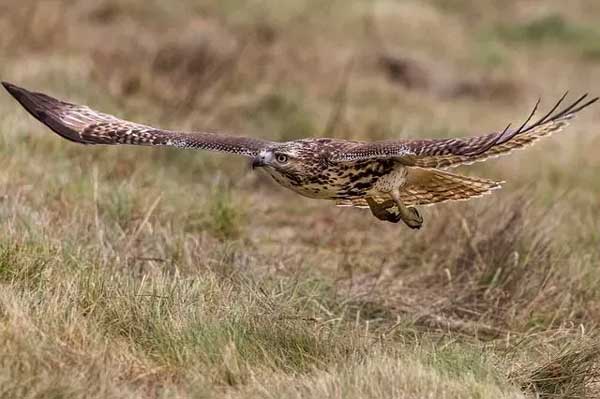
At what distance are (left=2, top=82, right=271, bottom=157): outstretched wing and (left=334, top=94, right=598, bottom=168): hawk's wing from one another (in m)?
0.63

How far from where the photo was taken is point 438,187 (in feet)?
22.9

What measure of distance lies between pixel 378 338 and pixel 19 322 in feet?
5.98

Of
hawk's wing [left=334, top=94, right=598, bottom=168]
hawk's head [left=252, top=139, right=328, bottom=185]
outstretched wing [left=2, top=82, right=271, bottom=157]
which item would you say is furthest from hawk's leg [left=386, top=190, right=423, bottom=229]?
outstretched wing [left=2, top=82, right=271, bottom=157]

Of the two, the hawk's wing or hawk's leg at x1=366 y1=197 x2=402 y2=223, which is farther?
hawk's leg at x1=366 y1=197 x2=402 y2=223

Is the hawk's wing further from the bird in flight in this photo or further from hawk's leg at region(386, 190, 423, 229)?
hawk's leg at region(386, 190, 423, 229)

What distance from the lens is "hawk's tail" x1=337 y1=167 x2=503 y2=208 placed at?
22.5ft

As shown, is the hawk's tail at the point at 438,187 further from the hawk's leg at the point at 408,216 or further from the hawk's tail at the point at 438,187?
the hawk's leg at the point at 408,216

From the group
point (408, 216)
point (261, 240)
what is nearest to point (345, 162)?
point (408, 216)

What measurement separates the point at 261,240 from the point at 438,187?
2.30 m

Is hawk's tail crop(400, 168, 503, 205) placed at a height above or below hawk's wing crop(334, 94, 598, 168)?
below

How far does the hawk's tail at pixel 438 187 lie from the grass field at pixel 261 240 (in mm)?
690

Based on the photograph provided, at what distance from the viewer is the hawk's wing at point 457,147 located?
5797 mm

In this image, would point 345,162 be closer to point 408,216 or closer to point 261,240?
point 408,216

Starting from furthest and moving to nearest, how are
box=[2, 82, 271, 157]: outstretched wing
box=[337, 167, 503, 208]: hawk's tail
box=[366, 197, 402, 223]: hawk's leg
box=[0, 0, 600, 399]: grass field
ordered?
box=[366, 197, 402, 223]: hawk's leg < box=[337, 167, 503, 208]: hawk's tail < box=[2, 82, 271, 157]: outstretched wing < box=[0, 0, 600, 399]: grass field
